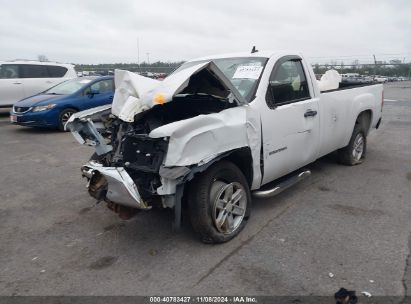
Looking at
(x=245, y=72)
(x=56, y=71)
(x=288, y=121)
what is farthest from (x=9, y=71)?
(x=288, y=121)

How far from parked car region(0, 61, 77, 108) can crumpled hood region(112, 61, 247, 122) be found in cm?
1121

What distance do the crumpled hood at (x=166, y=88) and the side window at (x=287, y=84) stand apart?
63 cm

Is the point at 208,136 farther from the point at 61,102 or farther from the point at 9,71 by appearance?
the point at 9,71

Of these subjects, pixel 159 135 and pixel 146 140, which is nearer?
pixel 159 135

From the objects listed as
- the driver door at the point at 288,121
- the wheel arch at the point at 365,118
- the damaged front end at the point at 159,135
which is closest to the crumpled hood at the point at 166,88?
the damaged front end at the point at 159,135

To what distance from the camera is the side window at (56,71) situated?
1405cm

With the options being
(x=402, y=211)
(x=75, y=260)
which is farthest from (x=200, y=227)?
(x=402, y=211)

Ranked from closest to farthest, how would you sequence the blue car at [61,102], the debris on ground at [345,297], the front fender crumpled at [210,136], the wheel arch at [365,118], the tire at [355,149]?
the debris on ground at [345,297]
the front fender crumpled at [210,136]
the tire at [355,149]
the wheel arch at [365,118]
the blue car at [61,102]

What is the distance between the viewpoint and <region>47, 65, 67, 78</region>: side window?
14.1 meters

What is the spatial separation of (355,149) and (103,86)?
763cm

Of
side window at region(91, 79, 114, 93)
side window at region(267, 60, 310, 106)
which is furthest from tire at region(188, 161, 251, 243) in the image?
side window at region(91, 79, 114, 93)

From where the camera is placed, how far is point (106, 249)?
3.71 metres

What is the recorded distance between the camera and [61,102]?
10.3 meters

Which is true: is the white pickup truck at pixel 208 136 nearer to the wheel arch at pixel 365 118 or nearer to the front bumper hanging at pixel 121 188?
the front bumper hanging at pixel 121 188
